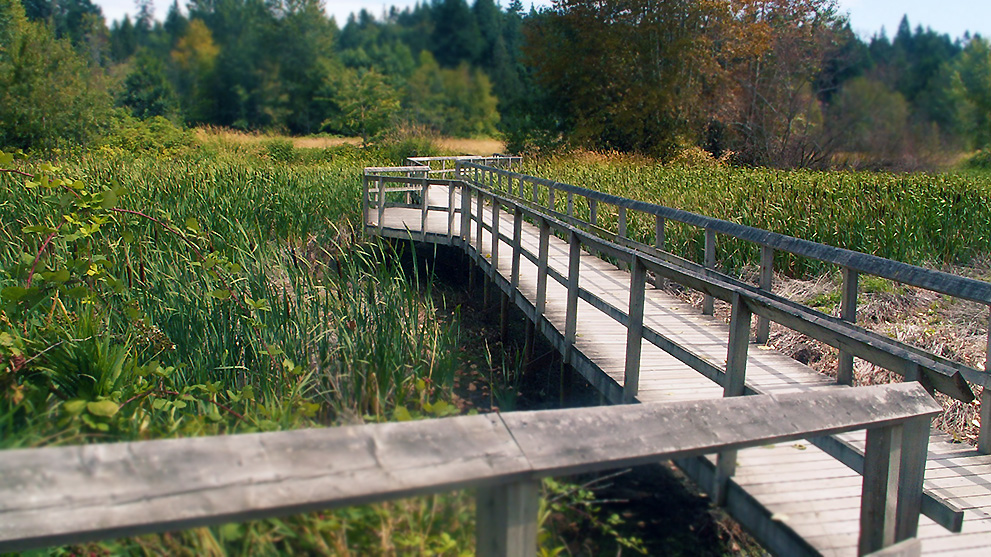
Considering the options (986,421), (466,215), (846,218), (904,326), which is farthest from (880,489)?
(466,215)

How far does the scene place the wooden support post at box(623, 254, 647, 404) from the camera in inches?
170

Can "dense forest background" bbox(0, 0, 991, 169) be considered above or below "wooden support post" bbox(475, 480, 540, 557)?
above

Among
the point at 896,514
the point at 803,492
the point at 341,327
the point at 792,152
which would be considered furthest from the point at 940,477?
the point at 792,152

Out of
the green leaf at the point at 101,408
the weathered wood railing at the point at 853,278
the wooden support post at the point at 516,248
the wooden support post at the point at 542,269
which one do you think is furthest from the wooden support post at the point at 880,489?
the wooden support post at the point at 516,248

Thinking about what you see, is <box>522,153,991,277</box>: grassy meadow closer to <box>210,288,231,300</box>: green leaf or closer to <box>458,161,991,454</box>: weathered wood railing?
<box>458,161,991,454</box>: weathered wood railing

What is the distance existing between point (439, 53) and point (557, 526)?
311ft

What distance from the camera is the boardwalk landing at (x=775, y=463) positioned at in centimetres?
260

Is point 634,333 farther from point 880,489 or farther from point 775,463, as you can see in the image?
point 880,489

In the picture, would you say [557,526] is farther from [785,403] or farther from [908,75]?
[908,75]

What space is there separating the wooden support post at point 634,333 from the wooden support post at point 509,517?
285 centimetres

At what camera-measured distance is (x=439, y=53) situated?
92.4 m

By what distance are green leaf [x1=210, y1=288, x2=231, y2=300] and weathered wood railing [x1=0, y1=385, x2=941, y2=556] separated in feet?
11.9

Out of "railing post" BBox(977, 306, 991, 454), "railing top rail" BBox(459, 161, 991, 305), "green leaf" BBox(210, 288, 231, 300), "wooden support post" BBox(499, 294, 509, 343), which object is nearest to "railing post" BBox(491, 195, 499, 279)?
"wooden support post" BBox(499, 294, 509, 343)

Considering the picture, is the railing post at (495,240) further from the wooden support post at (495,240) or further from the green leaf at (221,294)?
the green leaf at (221,294)
